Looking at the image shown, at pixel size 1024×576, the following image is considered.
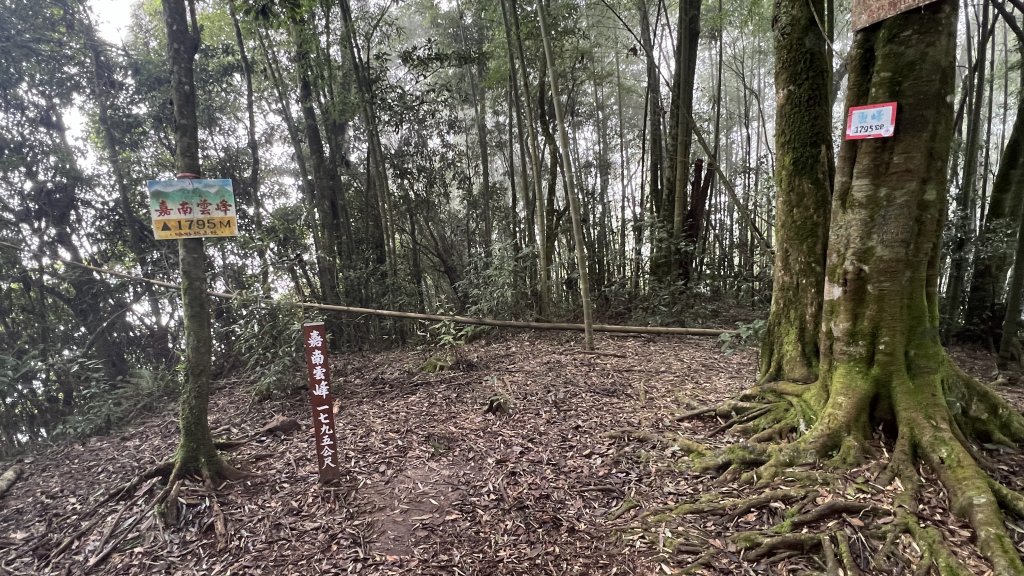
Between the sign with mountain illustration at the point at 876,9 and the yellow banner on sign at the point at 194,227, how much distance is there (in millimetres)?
3401

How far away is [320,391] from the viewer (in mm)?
2584

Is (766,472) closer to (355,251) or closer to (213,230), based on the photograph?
(213,230)

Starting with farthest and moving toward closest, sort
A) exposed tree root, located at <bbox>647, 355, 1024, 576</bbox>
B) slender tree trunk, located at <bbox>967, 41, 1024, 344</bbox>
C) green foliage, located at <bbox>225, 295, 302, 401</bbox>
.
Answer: slender tree trunk, located at <bbox>967, 41, 1024, 344</bbox>, green foliage, located at <bbox>225, 295, 302, 401</bbox>, exposed tree root, located at <bbox>647, 355, 1024, 576</bbox>

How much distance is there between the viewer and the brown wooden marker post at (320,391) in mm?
2564

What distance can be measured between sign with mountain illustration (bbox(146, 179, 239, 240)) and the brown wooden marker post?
0.75 meters

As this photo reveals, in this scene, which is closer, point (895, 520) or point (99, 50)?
point (895, 520)

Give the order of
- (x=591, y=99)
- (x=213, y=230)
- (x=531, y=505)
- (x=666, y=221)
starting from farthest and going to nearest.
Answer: (x=591, y=99), (x=666, y=221), (x=213, y=230), (x=531, y=505)

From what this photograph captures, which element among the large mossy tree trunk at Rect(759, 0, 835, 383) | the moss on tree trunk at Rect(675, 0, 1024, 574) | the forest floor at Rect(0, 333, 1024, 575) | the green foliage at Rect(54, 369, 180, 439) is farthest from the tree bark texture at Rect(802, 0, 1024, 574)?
the green foliage at Rect(54, 369, 180, 439)

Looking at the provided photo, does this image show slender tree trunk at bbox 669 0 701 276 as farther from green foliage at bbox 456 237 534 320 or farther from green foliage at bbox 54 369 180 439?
green foliage at bbox 54 369 180 439

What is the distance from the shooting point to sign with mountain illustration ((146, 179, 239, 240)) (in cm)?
246

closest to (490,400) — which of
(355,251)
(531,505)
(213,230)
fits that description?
(531,505)

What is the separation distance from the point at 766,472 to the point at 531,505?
118 centimetres

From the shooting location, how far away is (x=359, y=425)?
11.8 feet

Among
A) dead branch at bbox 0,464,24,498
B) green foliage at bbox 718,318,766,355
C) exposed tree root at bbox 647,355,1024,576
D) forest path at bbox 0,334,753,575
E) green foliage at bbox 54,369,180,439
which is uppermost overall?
green foliage at bbox 718,318,766,355
